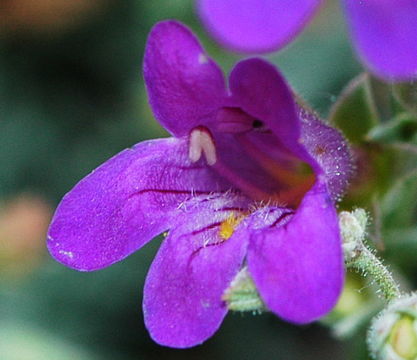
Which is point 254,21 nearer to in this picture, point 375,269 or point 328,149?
point 328,149

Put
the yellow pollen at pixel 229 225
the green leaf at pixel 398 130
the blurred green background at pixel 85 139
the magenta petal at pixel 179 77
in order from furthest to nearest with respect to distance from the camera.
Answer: the blurred green background at pixel 85 139 < the green leaf at pixel 398 130 < the yellow pollen at pixel 229 225 < the magenta petal at pixel 179 77

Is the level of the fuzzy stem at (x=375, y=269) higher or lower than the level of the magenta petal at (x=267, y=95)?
lower

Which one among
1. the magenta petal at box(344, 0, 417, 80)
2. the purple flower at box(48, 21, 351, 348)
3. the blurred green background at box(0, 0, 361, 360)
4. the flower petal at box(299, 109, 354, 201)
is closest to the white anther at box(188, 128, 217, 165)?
the purple flower at box(48, 21, 351, 348)

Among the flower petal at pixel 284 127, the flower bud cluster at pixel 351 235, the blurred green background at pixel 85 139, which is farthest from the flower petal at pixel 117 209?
the blurred green background at pixel 85 139

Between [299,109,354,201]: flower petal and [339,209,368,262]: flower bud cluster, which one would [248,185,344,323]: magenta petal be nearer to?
[339,209,368,262]: flower bud cluster

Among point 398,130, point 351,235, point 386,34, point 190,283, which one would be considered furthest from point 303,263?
point 398,130

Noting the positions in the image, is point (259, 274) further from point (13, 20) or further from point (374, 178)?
point (13, 20)

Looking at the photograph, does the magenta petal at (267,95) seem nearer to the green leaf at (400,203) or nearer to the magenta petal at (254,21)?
the magenta petal at (254,21)
